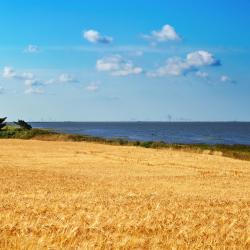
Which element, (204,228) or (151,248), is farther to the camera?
(204,228)

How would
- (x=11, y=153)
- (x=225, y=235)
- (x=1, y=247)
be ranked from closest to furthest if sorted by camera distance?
1. (x=1, y=247)
2. (x=225, y=235)
3. (x=11, y=153)

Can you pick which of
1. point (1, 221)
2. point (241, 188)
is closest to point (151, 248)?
point (1, 221)

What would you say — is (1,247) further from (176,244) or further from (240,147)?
(240,147)

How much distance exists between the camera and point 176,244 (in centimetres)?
724

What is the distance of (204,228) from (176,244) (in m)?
1.65

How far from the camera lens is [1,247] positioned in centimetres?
644

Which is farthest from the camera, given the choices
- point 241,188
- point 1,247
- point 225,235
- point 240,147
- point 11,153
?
point 240,147

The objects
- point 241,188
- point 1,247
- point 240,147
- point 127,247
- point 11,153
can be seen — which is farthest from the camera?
point 240,147

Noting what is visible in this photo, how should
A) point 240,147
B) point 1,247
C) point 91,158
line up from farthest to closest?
1. point 240,147
2. point 91,158
3. point 1,247

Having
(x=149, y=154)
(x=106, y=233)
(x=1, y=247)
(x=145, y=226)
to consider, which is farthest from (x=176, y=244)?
(x=149, y=154)

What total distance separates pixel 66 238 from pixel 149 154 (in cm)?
4588

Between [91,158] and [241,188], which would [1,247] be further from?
[91,158]

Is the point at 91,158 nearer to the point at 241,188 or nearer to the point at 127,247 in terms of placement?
the point at 241,188

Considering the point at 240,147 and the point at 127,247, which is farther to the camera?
the point at 240,147
